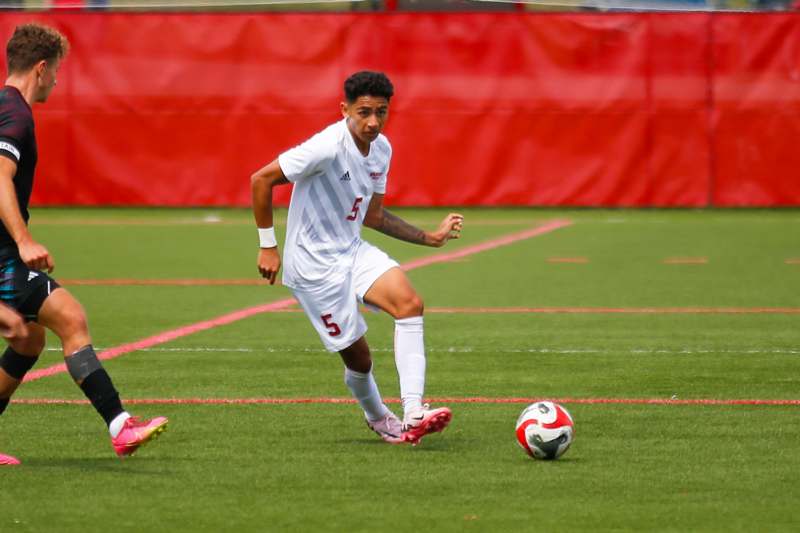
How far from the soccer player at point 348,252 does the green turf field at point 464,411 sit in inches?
14.9

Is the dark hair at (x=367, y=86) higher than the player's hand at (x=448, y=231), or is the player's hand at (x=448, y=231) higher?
the dark hair at (x=367, y=86)

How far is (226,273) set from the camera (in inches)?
669

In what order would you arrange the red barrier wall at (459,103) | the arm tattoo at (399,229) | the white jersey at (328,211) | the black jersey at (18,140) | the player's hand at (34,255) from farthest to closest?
the red barrier wall at (459,103) → the arm tattoo at (399,229) → the white jersey at (328,211) → the black jersey at (18,140) → the player's hand at (34,255)

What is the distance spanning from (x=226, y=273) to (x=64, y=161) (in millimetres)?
8500


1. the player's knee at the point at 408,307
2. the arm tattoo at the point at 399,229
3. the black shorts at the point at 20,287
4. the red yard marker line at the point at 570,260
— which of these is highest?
the black shorts at the point at 20,287

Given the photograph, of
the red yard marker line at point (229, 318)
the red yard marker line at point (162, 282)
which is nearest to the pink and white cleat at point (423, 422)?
the red yard marker line at point (229, 318)

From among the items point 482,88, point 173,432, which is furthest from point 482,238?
point 173,432

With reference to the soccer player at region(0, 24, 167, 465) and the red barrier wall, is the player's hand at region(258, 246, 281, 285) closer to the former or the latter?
the soccer player at region(0, 24, 167, 465)

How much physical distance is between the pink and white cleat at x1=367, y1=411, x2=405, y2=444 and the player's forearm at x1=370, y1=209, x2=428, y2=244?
0.98 meters

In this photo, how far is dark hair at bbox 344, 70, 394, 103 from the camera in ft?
26.4

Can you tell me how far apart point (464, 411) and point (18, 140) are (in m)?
3.07

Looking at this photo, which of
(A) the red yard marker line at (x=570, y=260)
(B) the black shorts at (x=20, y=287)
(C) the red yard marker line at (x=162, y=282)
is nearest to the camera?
(B) the black shorts at (x=20, y=287)

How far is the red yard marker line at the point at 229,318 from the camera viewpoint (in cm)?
1071

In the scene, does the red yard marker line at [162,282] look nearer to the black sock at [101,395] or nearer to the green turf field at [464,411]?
the green turf field at [464,411]
